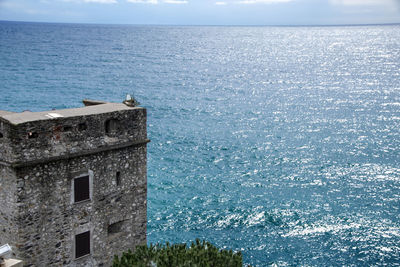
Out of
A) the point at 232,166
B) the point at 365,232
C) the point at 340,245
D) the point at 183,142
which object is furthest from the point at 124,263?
the point at 183,142

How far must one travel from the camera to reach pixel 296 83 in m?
154

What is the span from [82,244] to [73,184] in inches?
148

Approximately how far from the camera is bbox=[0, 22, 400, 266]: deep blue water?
178ft

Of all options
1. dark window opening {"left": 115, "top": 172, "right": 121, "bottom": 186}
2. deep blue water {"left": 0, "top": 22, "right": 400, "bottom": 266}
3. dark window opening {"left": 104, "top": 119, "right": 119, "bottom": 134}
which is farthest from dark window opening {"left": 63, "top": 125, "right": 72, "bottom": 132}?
deep blue water {"left": 0, "top": 22, "right": 400, "bottom": 266}

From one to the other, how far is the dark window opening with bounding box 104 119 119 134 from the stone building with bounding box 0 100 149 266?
0.04 meters

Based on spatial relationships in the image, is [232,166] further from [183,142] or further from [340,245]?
[340,245]

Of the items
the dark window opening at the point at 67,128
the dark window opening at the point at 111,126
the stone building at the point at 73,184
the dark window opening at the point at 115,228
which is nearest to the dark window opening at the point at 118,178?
the stone building at the point at 73,184

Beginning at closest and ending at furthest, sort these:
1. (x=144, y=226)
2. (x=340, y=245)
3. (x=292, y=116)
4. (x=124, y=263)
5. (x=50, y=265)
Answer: (x=124, y=263) → (x=50, y=265) → (x=144, y=226) → (x=340, y=245) → (x=292, y=116)

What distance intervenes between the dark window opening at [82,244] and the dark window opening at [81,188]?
2180mm

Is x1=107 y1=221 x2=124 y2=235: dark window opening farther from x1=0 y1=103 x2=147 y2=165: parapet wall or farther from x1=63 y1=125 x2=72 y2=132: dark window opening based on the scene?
x1=63 y1=125 x2=72 y2=132: dark window opening

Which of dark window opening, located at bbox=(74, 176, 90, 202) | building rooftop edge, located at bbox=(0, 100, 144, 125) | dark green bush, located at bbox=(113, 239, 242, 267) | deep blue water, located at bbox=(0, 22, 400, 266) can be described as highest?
building rooftop edge, located at bbox=(0, 100, 144, 125)

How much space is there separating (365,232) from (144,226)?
3031 centimetres

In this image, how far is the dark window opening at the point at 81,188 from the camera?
29766 mm

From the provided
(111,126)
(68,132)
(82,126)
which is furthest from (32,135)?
(111,126)
